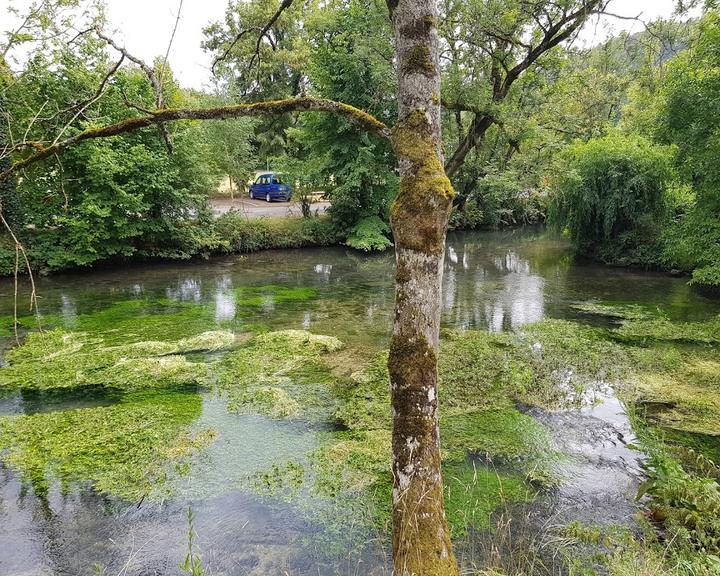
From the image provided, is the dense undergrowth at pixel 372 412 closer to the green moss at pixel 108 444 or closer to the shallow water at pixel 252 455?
the green moss at pixel 108 444

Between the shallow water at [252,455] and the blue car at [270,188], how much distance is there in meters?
12.6

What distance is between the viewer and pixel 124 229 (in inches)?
591

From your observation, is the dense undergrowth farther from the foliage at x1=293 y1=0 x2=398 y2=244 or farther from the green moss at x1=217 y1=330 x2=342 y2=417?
the foliage at x1=293 y1=0 x2=398 y2=244

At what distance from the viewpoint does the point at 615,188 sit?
14.9 meters

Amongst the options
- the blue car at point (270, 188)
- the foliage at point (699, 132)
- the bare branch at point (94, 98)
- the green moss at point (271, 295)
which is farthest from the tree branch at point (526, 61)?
the blue car at point (270, 188)

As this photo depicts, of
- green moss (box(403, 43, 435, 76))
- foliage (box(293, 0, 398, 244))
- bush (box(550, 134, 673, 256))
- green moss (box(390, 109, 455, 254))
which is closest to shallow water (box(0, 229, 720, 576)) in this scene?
bush (box(550, 134, 673, 256))

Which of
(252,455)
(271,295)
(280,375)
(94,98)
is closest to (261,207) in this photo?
(271,295)

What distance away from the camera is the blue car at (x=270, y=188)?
995 inches

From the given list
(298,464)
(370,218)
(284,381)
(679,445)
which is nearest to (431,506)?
(298,464)

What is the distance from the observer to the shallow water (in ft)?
12.9

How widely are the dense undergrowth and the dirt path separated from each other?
12367 mm

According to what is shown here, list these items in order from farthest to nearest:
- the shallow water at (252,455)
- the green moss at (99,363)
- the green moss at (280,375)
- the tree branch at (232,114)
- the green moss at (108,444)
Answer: the green moss at (99,363) → the green moss at (280,375) → the green moss at (108,444) → the shallow water at (252,455) → the tree branch at (232,114)

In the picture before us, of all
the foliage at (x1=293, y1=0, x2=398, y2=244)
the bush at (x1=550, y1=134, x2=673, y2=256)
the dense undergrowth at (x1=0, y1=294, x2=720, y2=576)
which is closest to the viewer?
the dense undergrowth at (x1=0, y1=294, x2=720, y2=576)

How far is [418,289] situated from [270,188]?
24033mm
